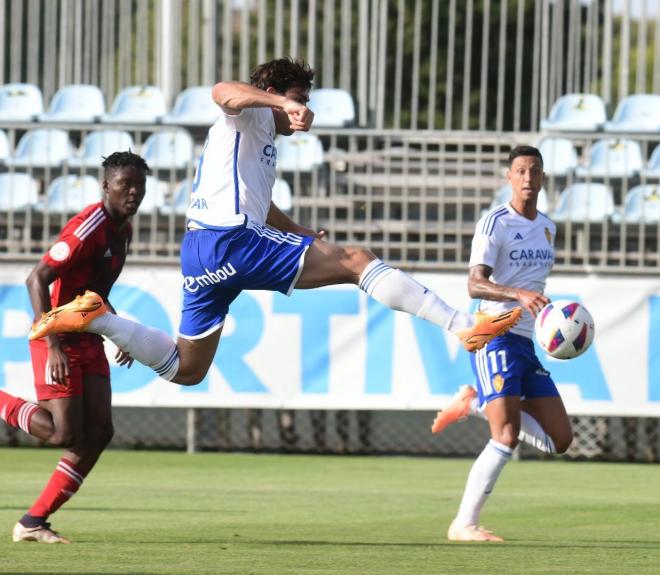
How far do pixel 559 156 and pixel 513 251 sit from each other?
741 cm

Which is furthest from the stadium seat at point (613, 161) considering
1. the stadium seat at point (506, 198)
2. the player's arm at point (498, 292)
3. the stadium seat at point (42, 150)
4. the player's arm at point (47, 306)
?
the player's arm at point (47, 306)

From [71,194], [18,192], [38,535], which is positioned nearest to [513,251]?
[38,535]

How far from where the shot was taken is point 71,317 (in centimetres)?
712

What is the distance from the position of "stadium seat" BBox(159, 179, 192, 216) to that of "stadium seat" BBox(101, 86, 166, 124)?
2.38 meters

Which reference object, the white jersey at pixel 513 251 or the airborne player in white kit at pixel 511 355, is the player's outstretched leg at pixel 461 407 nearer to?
the airborne player in white kit at pixel 511 355

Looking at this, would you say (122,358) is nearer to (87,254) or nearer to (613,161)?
(87,254)

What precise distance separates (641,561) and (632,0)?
12.6 metres

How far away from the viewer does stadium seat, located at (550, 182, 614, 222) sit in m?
15.1

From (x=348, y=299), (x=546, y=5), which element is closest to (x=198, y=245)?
(x=348, y=299)

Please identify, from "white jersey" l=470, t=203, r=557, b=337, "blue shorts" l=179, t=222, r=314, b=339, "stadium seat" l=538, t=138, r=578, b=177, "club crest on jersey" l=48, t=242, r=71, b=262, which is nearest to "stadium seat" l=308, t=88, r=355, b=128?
"stadium seat" l=538, t=138, r=578, b=177

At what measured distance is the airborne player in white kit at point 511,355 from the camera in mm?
8008

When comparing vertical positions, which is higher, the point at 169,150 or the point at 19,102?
the point at 19,102

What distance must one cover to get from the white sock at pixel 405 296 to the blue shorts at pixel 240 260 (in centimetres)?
35

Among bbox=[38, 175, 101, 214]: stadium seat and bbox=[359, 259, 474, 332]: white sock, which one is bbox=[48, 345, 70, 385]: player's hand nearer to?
bbox=[359, 259, 474, 332]: white sock
